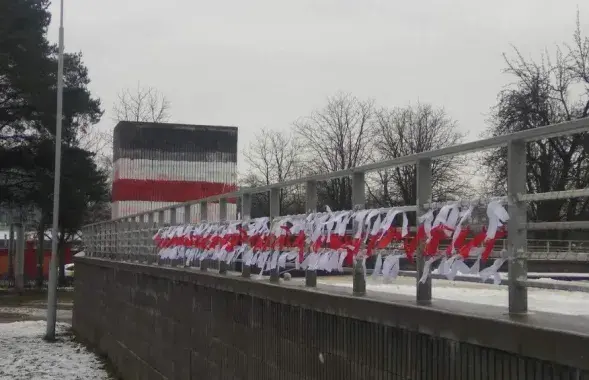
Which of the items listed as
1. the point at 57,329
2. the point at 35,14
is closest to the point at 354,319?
the point at 57,329

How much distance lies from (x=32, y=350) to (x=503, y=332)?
52.7 feet

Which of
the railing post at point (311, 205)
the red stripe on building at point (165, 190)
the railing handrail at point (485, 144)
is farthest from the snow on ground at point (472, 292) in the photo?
the red stripe on building at point (165, 190)

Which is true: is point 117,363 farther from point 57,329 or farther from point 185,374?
point 57,329

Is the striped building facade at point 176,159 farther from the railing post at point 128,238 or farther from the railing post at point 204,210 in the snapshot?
the railing post at point 204,210

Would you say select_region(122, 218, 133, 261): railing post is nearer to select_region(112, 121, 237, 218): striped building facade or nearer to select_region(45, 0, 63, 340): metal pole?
select_region(112, 121, 237, 218): striped building facade

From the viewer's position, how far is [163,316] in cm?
1087

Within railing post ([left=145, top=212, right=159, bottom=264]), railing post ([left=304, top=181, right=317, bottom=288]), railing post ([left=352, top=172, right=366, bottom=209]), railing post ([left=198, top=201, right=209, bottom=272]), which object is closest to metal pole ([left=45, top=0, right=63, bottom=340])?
railing post ([left=145, top=212, right=159, bottom=264])

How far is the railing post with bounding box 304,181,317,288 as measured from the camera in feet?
→ 20.1

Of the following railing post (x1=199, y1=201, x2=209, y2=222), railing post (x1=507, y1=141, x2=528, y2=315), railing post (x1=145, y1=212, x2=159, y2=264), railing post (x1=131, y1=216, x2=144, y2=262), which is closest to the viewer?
railing post (x1=507, y1=141, x2=528, y2=315)

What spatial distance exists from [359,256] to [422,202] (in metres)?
0.79

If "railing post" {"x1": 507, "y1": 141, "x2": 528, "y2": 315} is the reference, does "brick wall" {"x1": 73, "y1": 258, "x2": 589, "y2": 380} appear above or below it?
below

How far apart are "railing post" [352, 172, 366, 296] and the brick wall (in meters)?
0.12

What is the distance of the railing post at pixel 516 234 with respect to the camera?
3.64 metres

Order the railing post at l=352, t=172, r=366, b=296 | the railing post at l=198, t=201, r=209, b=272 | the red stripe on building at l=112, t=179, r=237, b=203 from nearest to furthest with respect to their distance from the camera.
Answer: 1. the railing post at l=352, t=172, r=366, b=296
2. the railing post at l=198, t=201, r=209, b=272
3. the red stripe on building at l=112, t=179, r=237, b=203
